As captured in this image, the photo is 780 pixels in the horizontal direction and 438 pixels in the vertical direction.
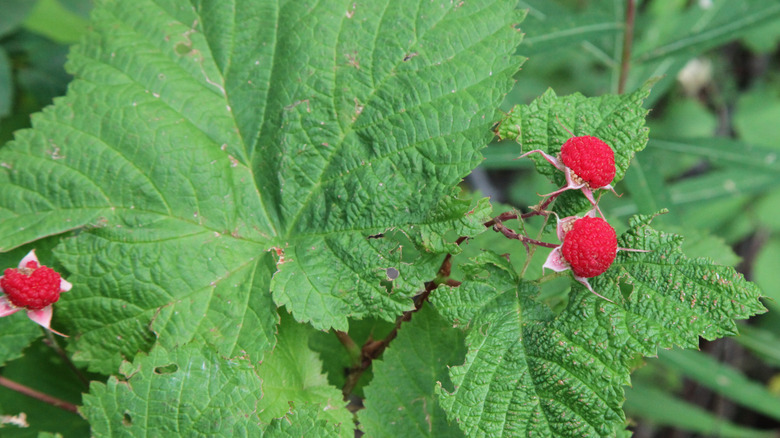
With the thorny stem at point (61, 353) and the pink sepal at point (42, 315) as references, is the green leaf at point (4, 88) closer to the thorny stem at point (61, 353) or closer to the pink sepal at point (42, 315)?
the thorny stem at point (61, 353)

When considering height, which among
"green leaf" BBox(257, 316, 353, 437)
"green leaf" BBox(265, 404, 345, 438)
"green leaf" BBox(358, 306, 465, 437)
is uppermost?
"green leaf" BBox(358, 306, 465, 437)

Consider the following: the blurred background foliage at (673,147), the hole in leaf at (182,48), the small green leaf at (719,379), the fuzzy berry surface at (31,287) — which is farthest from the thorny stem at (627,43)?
the fuzzy berry surface at (31,287)

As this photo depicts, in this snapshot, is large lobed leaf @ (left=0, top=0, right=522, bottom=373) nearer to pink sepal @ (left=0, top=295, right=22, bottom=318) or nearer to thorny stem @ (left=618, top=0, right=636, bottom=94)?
pink sepal @ (left=0, top=295, right=22, bottom=318)

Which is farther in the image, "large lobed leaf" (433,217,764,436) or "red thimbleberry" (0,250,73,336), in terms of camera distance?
"red thimbleberry" (0,250,73,336)

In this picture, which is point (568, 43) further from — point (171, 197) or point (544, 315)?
point (171, 197)

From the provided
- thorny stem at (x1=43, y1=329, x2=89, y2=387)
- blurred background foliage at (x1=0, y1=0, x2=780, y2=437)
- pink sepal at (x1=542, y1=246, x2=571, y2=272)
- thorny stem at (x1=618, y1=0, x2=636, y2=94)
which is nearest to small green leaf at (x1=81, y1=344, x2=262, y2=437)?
thorny stem at (x1=43, y1=329, x2=89, y2=387)

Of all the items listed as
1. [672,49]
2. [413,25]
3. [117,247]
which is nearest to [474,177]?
[672,49]
